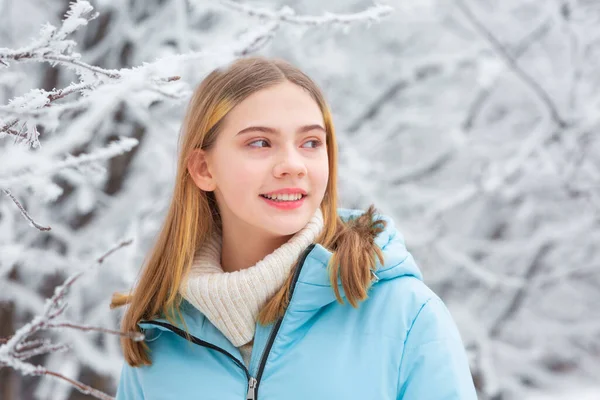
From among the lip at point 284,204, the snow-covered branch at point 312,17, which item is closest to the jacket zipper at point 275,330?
the lip at point 284,204

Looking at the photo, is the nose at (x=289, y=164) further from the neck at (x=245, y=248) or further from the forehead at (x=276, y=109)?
the neck at (x=245, y=248)

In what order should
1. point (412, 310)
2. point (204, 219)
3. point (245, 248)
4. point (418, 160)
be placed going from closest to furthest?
1. point (412, 310)
2. point (245, 248)
3. point (204, 219)
4. point (418, 160)

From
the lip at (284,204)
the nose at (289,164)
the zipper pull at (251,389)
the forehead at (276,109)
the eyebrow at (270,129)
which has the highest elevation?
the forehead at (276,109)

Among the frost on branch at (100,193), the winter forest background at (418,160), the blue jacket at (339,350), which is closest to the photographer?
the blue jacket at (339,350)

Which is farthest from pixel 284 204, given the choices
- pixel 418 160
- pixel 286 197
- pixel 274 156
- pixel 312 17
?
pixel 418 160

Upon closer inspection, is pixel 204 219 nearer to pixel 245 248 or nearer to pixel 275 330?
pixel 245 248

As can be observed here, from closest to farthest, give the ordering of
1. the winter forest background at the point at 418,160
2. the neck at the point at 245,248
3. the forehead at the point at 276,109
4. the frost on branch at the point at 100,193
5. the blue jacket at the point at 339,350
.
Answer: the blue jacket at the point at 339,350 → the forehead at the point at 276,109 → the neck at the point at 245,248 → the frost on branch at the point at 100,193 → the winter forest background at the point at 418,160

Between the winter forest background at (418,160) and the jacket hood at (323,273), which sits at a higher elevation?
the winter forest background at (418,160)

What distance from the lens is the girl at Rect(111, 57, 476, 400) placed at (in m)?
1.47

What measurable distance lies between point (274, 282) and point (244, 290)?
3.0 inches

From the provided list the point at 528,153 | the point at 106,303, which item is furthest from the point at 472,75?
the point at 106,303

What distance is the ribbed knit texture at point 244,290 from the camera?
162cm

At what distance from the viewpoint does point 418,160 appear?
521 centimetres

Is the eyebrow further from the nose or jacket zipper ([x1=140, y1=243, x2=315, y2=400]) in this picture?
jacket zipper ([x1=140, y1=243, x2=315, y2=400])
